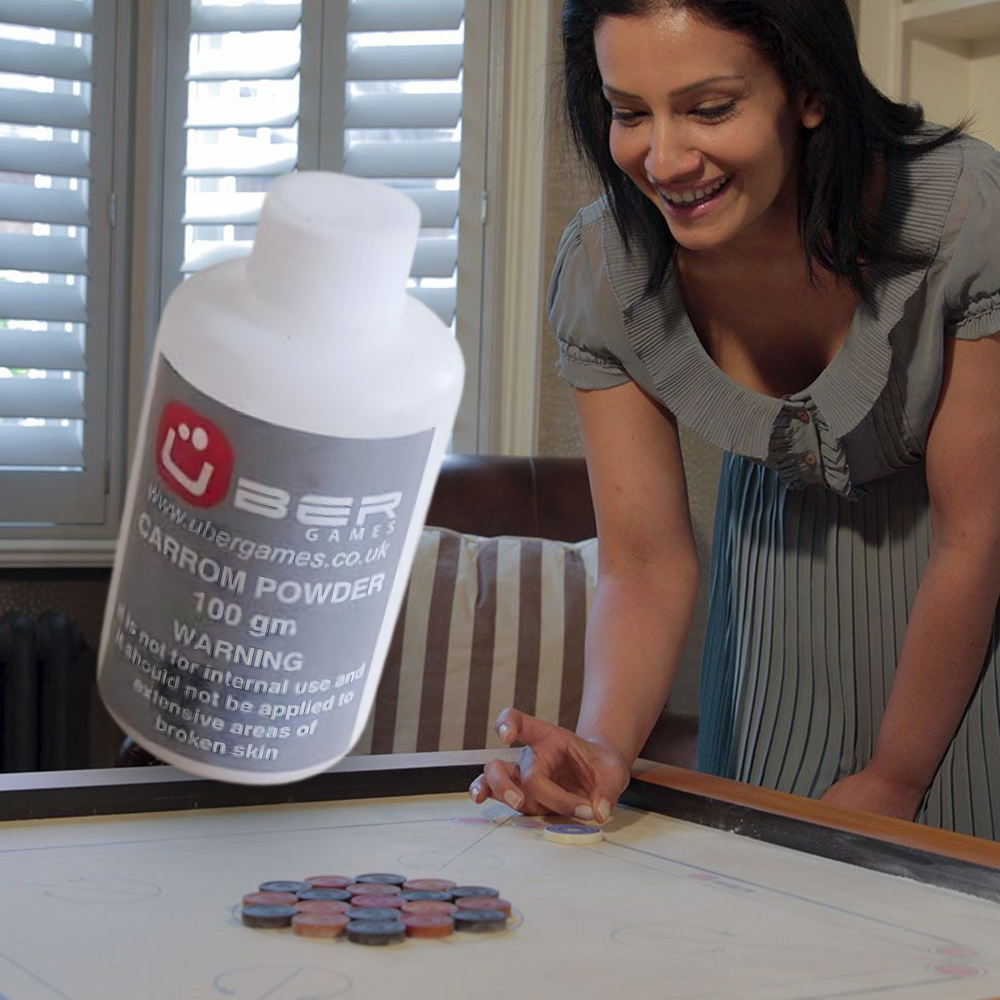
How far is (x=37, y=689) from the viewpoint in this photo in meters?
2.76

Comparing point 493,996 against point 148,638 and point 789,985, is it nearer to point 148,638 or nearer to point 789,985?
point 789,985

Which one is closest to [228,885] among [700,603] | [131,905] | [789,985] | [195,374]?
[131,905]

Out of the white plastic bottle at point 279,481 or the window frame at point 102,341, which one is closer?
the white plastic bottle at point 279,481

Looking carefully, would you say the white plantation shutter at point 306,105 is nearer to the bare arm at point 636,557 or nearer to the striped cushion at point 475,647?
the striped cushion at point 475,647

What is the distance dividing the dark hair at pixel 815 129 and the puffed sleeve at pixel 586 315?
0.05 metres

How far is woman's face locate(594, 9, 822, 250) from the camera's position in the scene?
1144mm

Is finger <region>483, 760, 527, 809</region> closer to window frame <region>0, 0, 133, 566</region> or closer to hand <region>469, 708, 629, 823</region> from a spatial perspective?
hand <region>469, 708, 629, 823</region>

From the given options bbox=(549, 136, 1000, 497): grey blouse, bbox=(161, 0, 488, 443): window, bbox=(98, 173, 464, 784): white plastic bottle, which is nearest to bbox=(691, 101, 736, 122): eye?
bbox=(549, 136, 1000, 497): grey blouse

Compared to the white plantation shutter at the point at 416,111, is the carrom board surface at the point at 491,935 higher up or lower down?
lower down

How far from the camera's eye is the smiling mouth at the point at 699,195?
1188mm

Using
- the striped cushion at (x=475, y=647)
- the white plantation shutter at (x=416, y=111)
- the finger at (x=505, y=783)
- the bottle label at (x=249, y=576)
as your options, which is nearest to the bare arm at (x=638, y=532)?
the finger at (x=505, y=783)

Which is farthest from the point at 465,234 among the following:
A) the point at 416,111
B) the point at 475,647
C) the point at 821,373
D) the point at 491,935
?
the point at 491,935

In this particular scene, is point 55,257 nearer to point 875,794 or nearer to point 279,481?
point 875,794

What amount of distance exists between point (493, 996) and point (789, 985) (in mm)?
156
